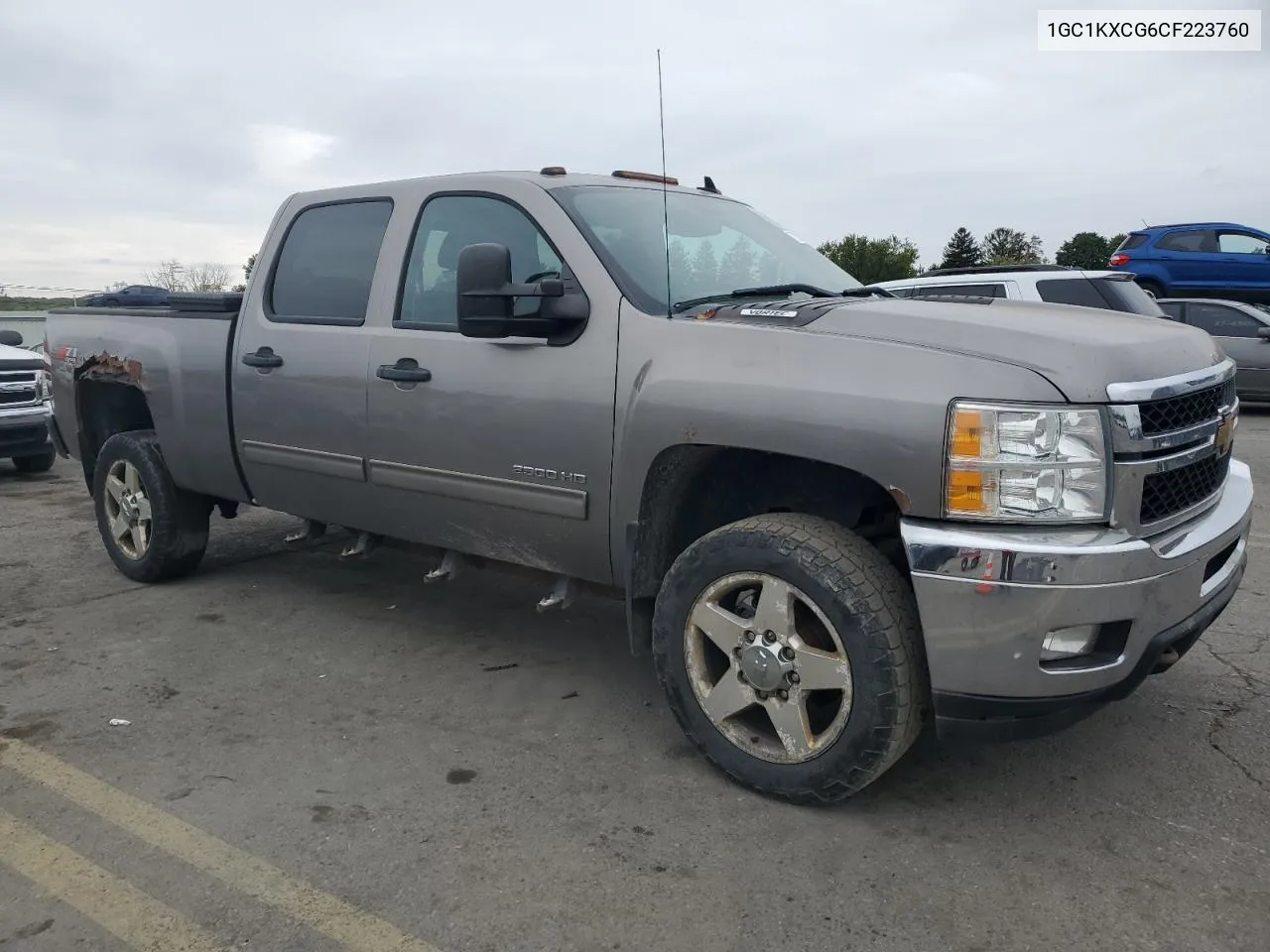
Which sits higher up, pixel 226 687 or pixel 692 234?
pixel 692 234

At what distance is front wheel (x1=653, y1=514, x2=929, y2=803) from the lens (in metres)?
2.72

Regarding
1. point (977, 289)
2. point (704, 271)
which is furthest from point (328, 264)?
point (977, 289)

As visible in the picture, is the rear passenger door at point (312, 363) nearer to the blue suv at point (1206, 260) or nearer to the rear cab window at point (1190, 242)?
the blue suv at point (1206, 260)

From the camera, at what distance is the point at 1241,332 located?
41.1 feet

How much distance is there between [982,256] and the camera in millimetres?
59719

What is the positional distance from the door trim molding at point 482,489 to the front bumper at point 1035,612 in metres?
1.19

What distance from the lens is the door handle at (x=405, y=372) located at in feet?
12.3

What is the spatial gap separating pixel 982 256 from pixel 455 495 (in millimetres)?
61086

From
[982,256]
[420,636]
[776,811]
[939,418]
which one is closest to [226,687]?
[420,636]

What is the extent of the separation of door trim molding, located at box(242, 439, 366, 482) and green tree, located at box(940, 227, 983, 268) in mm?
57430

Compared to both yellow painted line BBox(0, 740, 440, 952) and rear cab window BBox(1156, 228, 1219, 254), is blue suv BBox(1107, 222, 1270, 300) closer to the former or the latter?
rear cab window BBox(1156, 228, 1219, 254)

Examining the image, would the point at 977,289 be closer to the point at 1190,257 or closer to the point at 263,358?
the point at 263,358

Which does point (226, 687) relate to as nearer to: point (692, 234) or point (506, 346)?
point (506, 346)

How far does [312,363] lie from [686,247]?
1.61 m
